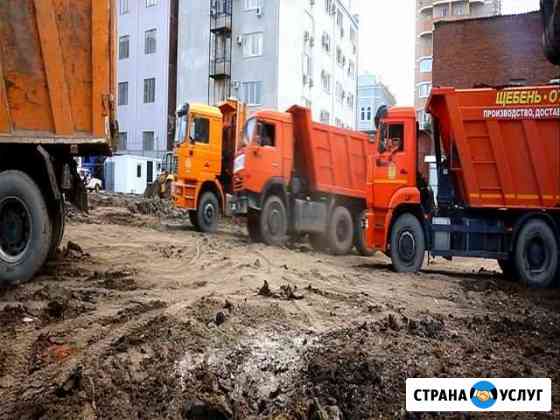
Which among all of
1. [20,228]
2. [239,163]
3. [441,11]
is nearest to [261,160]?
[239,163]

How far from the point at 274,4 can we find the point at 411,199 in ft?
101

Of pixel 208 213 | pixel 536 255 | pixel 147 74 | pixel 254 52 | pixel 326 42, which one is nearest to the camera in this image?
pixel 536 255

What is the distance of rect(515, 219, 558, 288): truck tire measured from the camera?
930cm

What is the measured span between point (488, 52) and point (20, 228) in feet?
70.6

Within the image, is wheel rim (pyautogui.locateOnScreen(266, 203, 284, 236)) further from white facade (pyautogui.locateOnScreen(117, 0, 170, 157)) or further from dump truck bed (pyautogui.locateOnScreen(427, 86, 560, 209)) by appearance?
white facade (pyautogui.locateOnScreen(117, 0, 170, 157))

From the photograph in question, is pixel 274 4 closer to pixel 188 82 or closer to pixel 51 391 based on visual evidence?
pixel 188 82

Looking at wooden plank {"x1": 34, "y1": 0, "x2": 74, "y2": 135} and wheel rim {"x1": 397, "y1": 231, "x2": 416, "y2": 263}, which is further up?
wooden plank {"x1": 34, "y1": 0, "x2": 74, "y2": 135}

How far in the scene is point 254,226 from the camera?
1382 cm

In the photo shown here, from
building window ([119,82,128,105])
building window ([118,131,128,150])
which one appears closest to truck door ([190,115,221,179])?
building window ([118,131,128,150])

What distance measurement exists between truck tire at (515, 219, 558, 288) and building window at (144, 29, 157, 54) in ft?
124

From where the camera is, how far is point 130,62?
44062mm

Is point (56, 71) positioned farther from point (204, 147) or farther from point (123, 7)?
point (123, 7)

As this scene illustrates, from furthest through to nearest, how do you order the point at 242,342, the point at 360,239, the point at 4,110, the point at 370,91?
the point at 370,91 → the point at 360,239 → the point at 4,110 → the point at 242,342
